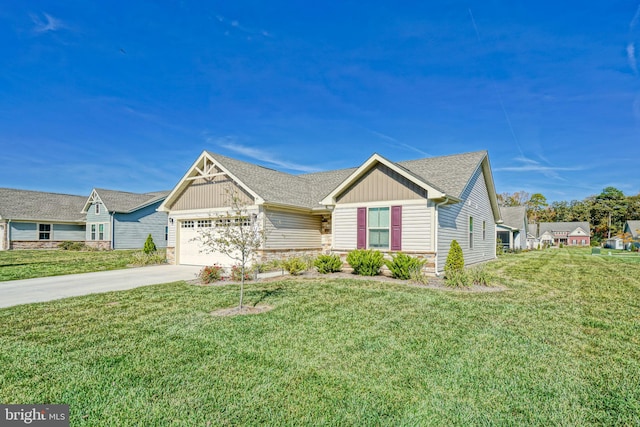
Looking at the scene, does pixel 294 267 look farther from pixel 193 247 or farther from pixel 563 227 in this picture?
pixel 563 227

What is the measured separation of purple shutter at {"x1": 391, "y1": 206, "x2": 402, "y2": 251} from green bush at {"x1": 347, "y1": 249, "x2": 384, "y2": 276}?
2.60ft

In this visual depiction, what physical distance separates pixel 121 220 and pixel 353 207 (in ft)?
74.3

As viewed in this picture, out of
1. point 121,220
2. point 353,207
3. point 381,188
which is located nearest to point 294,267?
point 353,207

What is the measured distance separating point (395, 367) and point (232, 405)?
1992 millimetres

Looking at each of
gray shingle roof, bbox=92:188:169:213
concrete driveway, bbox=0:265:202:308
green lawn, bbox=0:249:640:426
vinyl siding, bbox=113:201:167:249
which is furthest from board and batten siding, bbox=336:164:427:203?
vinyl siding, bbox=113:201:167:249

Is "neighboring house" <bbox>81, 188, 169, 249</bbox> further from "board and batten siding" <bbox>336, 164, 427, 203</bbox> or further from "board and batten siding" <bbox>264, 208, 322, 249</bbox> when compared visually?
"board and batten siding" <bbox>336, 164, 427, 203</bbox>

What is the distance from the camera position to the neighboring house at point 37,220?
26.7 meters

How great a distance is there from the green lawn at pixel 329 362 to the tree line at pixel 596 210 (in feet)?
227

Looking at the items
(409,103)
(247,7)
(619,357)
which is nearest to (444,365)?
(619,357)

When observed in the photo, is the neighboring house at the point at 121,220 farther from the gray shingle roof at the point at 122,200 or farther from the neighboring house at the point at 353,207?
the neighboring house at the point at 353,207

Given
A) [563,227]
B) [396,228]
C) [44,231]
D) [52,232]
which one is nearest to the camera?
[396,228]

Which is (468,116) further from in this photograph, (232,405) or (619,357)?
(232,405)

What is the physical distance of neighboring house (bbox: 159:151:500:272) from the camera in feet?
40.0

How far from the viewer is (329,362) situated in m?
4.13
